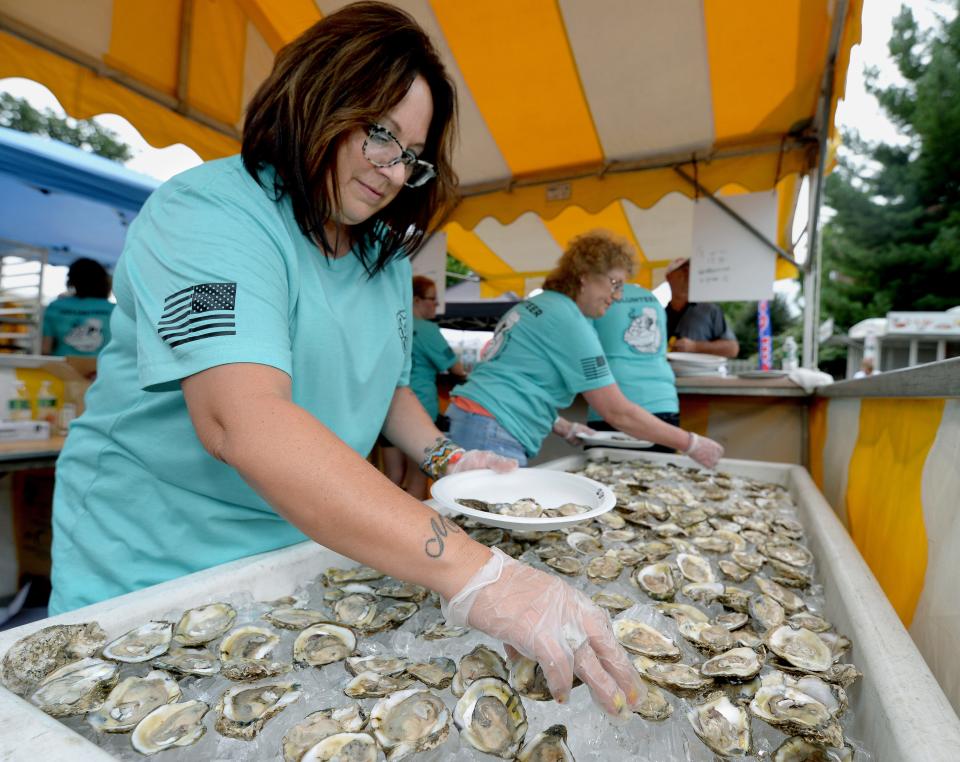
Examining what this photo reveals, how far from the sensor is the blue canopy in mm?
3652

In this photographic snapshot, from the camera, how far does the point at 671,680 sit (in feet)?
2.16

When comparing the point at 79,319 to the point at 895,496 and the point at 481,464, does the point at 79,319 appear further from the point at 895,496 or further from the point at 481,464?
the point at 895,496

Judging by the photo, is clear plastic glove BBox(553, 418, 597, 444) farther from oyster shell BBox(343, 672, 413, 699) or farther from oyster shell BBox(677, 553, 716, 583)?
oyster shell BBox(343, 672, 413, 699)

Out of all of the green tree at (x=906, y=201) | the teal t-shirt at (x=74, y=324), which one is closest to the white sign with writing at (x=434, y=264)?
the teal t-shirt at (x=74, y=324)

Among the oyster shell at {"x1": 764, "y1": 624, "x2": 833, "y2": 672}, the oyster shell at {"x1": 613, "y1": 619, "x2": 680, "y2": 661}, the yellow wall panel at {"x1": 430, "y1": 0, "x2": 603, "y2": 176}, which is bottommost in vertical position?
the oyster shell at {"x1": 613, "y1": 619, "x2": 680, "y2": 661}

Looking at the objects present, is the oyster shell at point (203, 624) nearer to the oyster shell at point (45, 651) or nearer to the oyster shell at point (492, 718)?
the oyster shell at point (45, 651)

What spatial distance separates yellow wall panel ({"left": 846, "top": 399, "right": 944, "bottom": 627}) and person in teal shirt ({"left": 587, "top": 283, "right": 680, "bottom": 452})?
1.36 m

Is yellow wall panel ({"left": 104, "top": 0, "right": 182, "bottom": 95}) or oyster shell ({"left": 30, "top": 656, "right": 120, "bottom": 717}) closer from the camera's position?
oyster shell ({"left": 30, "top": 656, "right": 120, "bottom": 717})

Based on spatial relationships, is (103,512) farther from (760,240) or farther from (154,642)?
(760,240)

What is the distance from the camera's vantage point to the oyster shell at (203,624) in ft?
2.27

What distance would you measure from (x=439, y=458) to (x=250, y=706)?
842mm

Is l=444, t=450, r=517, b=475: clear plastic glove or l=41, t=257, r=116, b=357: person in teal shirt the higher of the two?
l=41, t=257, r=116, b=357: person in teal shirt

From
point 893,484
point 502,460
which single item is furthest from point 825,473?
point 502,460

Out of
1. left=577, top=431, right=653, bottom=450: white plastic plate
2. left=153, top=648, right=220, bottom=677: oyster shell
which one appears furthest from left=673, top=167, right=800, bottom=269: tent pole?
left=153, top=648, right=220, bottom=677: oyster shell
